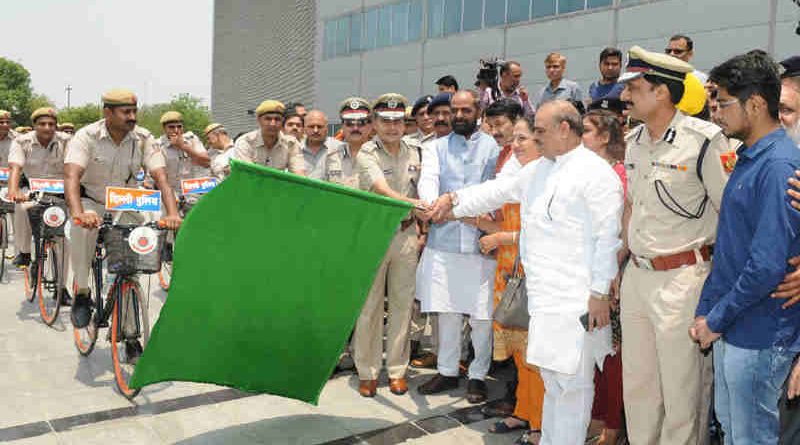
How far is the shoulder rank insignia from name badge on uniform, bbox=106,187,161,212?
148 inches

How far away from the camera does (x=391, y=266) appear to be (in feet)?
16.2

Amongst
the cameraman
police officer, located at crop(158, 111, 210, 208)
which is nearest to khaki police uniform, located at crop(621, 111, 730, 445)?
the cameraman

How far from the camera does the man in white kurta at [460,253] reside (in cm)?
478

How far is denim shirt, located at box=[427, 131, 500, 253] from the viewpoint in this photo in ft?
15.8

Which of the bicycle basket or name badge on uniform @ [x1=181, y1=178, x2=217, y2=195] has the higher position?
name badge on uniform @ [x1=181, y1=178, x2=217, y2=195]

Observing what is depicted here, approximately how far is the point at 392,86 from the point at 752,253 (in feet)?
93.1

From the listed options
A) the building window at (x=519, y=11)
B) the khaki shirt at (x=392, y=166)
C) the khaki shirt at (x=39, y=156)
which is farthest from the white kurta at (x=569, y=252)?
the building window at (x=519, y=11)

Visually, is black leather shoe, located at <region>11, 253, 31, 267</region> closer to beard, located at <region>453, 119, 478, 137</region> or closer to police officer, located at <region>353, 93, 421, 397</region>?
police officer, located at <region>353, 93, 421, 397</region>

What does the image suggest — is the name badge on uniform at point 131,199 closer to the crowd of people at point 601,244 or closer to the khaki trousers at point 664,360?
the crowd of people at point 601,244

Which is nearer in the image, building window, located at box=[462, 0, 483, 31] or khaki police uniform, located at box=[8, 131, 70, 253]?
khaki police uniform, located at box=[8, 131, 70, 253]

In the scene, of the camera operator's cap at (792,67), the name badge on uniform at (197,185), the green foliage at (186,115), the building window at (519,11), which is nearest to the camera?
the camera operator's cap at (792,67)

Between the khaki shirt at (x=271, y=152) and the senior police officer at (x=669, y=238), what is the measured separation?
3391mm

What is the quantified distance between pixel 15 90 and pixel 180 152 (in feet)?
231

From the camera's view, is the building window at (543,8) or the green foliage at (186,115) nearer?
the building window at (543,8)
